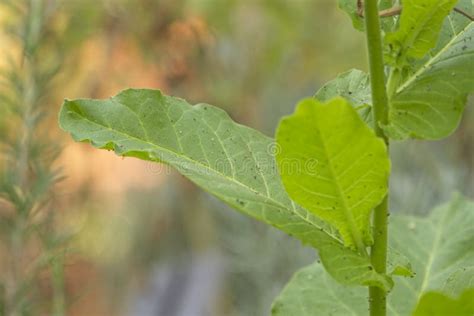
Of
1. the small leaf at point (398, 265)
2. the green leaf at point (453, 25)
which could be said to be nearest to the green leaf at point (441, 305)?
the small leaf at point (398, 265)

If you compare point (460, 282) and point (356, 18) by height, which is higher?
point (356, 18)

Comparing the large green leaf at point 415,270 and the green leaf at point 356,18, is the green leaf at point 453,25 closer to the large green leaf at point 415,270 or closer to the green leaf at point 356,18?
the green leaf at point 356,18

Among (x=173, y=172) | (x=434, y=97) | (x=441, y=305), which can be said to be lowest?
(x=441, y=305)

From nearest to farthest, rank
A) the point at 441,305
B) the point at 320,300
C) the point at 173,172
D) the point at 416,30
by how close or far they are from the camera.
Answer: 1. the point at 441,305
2. the point at 416,30
3. the point at 320,300
4. the point at 173,172

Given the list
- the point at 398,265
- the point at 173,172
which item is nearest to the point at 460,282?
the point at 398,265

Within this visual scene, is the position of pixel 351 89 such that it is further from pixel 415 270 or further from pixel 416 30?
pixel 415 270

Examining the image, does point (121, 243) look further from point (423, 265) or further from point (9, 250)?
point (423, 265)
